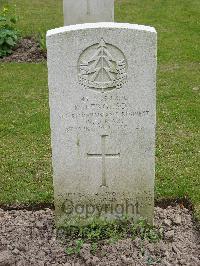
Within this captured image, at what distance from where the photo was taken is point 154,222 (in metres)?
4.89

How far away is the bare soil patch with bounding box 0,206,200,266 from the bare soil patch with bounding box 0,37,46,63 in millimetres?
5052

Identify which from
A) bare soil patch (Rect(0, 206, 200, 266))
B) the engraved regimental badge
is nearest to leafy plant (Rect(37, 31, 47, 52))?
bare soil patch (Rect(0, 206, 200, 266))

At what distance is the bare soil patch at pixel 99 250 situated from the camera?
4.43 metres

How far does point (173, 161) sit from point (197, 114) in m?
1.39

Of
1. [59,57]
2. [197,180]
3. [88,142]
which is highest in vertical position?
[59,57]

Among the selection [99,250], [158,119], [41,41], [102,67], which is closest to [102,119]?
[102,67]

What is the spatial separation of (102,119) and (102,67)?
40cm

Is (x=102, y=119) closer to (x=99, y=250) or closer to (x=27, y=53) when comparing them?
(x=99, y=250)

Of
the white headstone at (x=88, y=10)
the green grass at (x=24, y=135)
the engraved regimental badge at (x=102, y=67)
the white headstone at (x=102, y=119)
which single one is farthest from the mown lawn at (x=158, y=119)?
the engraved regimental badge at (x=102, y=67)

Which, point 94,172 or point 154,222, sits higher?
point 94,172

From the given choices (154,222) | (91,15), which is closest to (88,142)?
(154,222)

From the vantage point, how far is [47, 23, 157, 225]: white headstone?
13.6 ft

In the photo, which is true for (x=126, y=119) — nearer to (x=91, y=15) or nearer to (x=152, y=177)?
(x=152, y=177)

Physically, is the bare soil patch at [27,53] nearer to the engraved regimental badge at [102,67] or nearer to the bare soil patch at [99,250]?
the bare soil patch at [99,250]
